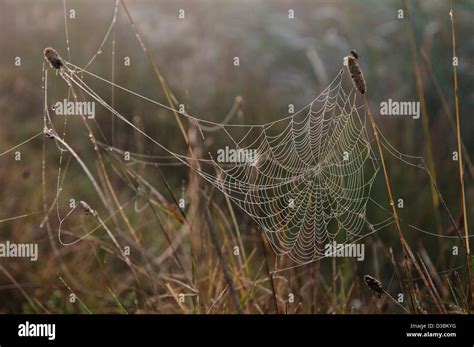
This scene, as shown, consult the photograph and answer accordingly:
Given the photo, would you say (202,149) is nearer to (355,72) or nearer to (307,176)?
(307,176)

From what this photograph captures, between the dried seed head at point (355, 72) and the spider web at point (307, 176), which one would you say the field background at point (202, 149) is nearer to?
the spider web at point (307, 176)

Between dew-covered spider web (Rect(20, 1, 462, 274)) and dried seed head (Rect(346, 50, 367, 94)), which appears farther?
dew-covered spider web (Rect(20, 1, 462, 274))

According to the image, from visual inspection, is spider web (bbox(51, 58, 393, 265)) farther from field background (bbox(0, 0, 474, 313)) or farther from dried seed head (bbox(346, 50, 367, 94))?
dried seed head (bbox(346, 50, 367, 94))

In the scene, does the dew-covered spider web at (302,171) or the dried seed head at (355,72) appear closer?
the dried seed head at (355,72)

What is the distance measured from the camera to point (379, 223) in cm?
232

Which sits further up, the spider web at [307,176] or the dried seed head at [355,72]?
the dried seed head at [355,72]

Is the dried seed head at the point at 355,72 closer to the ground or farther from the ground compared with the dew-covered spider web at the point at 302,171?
farther from the ground

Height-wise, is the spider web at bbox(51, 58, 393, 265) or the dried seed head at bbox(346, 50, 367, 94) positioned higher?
the dried seed head at bbox(346, 50, 367, 94)

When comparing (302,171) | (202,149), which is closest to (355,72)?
(302,171)

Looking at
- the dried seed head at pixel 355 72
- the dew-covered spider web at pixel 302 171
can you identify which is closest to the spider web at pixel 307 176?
the dew-covered spider web at pixel 302 171

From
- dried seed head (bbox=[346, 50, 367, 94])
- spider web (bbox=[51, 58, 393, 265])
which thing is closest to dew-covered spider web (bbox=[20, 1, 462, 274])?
spider web (bbox=[51, 58, 393, 265])

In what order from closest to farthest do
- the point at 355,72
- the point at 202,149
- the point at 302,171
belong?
the point at 355,72, the point at 302,171, the point at 202,149

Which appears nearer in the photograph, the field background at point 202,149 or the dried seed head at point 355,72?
the dried seed head at point 355,72

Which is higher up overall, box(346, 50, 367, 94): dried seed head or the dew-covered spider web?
box(346, 50, 367, 94): dried seed head
